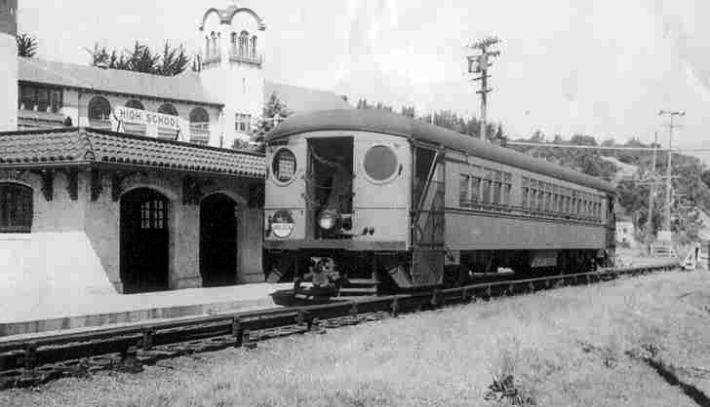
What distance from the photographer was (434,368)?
28.2 ft

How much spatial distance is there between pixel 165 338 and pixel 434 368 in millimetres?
3314

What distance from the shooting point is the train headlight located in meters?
13.4

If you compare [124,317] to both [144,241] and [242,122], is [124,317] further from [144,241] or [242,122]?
[242,122]

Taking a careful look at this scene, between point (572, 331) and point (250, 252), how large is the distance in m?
10.9

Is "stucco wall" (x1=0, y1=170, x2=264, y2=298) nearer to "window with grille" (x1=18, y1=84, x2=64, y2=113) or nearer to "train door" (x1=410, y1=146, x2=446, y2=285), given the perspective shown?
"train door" (x1=410, y1=146, x2=446, y2=285)

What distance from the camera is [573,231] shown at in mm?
22484

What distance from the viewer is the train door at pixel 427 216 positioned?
43.2ft

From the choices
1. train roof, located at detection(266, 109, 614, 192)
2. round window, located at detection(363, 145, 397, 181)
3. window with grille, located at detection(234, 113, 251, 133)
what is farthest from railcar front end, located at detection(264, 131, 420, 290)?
window with grille, located at detection(234, 113, 251, 133)

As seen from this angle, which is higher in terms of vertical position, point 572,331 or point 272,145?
point 272,145

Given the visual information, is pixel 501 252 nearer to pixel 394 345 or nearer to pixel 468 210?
pixel 468 210

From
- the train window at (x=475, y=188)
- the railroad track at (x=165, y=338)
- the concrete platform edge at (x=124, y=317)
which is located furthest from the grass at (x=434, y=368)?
the concrete platform edge at (x=124, y=317)

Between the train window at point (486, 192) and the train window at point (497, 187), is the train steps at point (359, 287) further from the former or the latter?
the train window at point (497, 187)

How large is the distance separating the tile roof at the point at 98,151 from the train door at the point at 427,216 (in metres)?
6.23

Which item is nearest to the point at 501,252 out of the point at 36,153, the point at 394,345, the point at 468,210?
the point at 468,210
